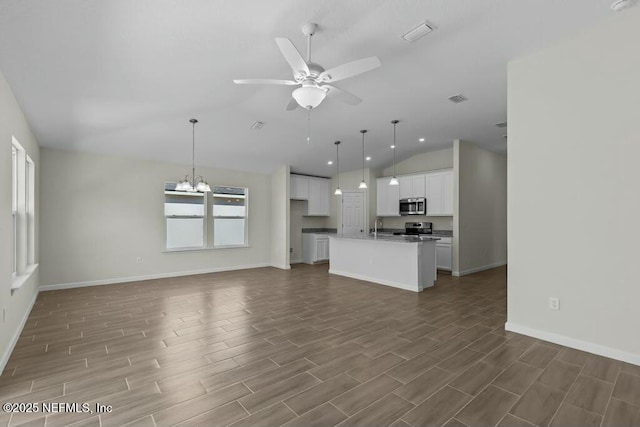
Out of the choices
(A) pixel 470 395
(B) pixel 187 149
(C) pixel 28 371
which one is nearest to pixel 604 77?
(A) pixel 470 395

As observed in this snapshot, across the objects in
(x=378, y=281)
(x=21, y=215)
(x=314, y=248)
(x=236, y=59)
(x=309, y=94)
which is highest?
(x=236, y=59)

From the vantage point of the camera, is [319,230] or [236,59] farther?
[319,230]

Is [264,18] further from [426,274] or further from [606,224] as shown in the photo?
[426,274]

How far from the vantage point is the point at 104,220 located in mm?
5961

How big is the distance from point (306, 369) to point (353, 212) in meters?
6.70

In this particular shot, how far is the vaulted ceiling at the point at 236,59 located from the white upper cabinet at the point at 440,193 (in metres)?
1.74

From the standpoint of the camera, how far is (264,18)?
2619 mm

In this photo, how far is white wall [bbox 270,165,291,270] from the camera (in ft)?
25.4

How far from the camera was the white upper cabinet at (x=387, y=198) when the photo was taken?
327 inches

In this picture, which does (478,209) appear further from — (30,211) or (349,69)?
(30,211)

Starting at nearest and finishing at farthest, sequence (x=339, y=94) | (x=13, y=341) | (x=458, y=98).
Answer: (x=339, y=94) < (x=13, y=341) < (x=458, y=98)

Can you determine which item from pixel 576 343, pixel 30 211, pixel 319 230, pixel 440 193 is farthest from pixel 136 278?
pixel 576 343

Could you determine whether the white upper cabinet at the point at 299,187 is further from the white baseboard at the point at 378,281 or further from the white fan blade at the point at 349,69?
the white fan blade at the point at 349,69

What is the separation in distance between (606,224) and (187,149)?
6.56 meters
